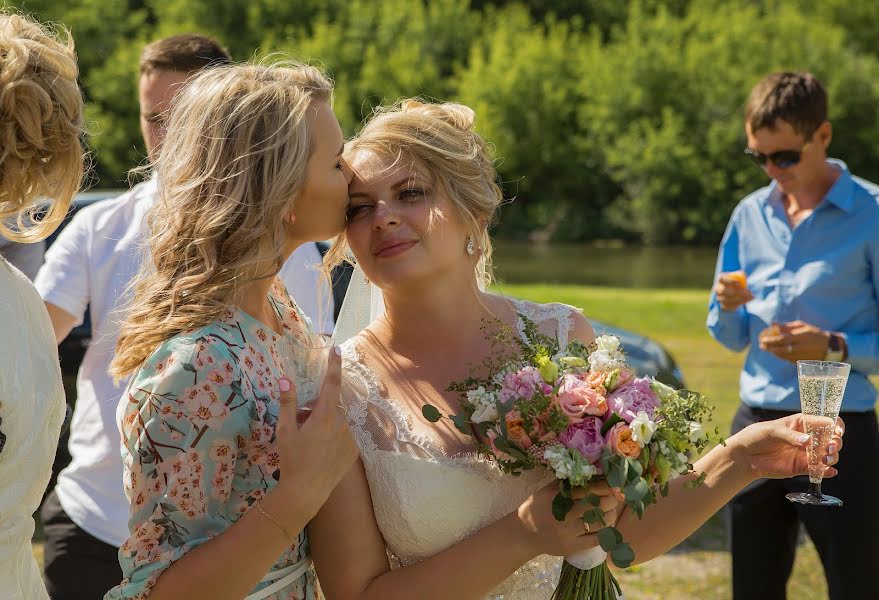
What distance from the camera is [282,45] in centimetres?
6009

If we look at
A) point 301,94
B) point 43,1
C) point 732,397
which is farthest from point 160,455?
point 43,1

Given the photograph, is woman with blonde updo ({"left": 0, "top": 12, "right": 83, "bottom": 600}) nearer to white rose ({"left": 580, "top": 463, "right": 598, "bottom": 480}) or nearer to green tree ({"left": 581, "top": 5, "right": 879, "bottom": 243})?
white rose ({"left": 580, "top": 463, "right": 598, "bottom": 480})

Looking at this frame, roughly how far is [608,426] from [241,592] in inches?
35.8

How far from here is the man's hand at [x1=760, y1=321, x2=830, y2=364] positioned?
4551 mm

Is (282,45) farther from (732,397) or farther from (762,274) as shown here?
(762,274)

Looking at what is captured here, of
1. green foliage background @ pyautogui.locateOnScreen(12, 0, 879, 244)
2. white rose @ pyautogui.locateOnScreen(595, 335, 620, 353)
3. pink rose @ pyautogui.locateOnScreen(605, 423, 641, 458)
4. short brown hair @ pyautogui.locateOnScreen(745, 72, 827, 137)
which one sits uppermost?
white rose @ pyautogui.locateOnScreen(595, 335, 620, 353)

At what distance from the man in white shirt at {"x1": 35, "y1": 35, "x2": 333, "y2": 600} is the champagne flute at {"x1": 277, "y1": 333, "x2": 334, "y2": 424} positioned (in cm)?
129

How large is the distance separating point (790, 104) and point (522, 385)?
300 centimetres

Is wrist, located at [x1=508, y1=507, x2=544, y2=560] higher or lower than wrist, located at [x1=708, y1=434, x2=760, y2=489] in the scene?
higher

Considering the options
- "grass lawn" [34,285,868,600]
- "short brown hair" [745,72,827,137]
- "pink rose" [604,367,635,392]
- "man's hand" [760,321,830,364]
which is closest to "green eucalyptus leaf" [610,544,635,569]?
"pink rose" [604,367,635,392]

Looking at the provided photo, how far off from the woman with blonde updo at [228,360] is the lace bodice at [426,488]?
29 cm

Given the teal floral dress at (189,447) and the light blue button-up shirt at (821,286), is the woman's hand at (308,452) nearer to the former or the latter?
the teal floral dress at (189,447)

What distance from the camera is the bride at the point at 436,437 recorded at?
261 centimetres

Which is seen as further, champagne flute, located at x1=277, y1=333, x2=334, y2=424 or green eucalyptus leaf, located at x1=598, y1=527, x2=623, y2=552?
champagne flute, located at x1=277, y1=333, x2=334, y2=424
